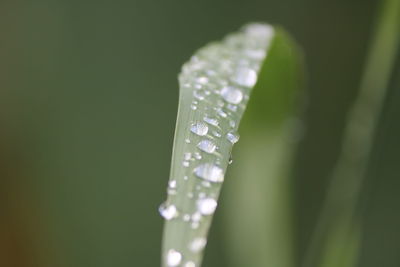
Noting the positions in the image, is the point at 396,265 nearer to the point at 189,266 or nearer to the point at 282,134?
the point at 282,134

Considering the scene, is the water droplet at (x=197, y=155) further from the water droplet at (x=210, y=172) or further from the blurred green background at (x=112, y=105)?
the blurred green background at (x=112, y=105)

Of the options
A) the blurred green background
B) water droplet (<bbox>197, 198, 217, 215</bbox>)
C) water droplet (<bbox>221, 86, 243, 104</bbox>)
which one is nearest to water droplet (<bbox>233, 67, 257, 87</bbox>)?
water droplet (<bbox>221, 86, 243, 104</bbox>)

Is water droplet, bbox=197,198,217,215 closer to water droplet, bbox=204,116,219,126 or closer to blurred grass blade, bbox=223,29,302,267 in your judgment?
water droplet, bbox=204,116,219,126

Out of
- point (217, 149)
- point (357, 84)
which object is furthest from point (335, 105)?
point (217, 149)

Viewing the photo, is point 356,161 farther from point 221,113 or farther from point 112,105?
point 112,105

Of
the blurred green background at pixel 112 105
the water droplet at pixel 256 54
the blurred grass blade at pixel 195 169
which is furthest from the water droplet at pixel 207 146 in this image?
the blurred green background at pixel 112 105
